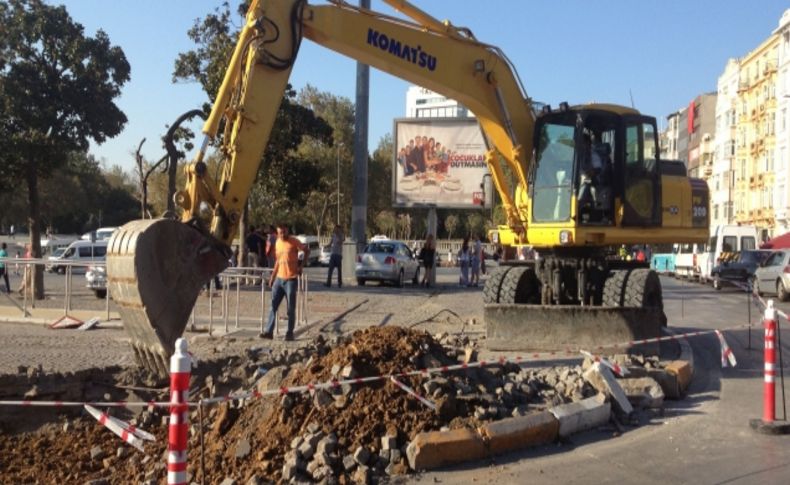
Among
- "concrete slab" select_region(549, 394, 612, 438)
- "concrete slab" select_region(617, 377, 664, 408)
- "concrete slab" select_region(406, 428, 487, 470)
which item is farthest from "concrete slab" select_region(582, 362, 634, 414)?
"concrete slab" select_region(406, 428, 487, 470)

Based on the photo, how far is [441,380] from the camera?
730 centimetres

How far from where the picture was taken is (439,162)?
2842 cm

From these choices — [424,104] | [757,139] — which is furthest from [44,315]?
[424,104]

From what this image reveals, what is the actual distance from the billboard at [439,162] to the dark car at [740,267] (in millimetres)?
10222

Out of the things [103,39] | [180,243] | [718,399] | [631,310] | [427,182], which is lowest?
[718,399]

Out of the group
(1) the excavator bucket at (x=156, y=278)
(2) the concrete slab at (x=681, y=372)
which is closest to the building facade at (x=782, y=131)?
(2) the concrete slab at (x=681, y=372)

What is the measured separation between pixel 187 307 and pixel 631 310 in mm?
5852

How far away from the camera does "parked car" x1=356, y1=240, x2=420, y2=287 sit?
2716cm

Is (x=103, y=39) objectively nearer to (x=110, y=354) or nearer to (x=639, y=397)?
(x=110, y=354)

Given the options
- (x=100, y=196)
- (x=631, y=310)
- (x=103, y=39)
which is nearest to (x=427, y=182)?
(x=103, y=39)

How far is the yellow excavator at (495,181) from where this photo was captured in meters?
8.59

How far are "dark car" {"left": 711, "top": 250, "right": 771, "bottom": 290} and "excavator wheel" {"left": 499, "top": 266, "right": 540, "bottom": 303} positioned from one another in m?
20.0

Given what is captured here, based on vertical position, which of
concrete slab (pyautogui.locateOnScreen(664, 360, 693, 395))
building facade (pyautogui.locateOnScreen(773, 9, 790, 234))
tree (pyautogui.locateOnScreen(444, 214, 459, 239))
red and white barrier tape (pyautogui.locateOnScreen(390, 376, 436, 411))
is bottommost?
concrete slab (pyautogui.locateOnScreen(664, 360, 693, 395))

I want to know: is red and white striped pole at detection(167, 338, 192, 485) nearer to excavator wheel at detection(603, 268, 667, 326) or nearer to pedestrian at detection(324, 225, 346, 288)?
excavator wheel at detection(603, 268, 667, 326)
